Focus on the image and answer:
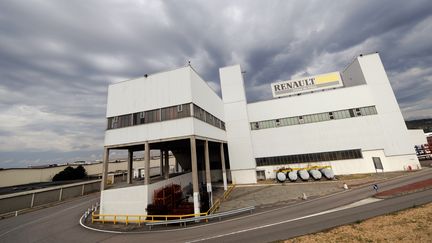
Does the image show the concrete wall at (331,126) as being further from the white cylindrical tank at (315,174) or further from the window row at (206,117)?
the window row at (206,117)

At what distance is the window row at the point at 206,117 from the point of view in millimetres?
23333

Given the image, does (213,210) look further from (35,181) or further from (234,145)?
(35,181)

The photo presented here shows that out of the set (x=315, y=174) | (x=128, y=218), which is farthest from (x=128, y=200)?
(x=315, y=174)

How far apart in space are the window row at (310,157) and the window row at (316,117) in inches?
257

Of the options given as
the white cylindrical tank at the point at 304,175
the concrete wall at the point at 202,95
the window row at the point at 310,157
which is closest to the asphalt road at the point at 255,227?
the white cylindrical tank at the point at 304,175

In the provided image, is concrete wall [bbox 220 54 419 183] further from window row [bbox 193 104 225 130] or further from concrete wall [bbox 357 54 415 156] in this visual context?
window row [bbox 193 104 225 130]

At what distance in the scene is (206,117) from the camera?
26.8 meters

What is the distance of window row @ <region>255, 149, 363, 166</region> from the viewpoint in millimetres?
33594

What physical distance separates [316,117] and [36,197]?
5283cm

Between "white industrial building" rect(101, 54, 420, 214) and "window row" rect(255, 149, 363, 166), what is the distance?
0.17 meters

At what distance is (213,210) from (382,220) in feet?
46.5

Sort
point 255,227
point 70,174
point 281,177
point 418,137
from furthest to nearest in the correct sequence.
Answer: point 418,137 → point 70,174 → point 281,177 → point 255,227

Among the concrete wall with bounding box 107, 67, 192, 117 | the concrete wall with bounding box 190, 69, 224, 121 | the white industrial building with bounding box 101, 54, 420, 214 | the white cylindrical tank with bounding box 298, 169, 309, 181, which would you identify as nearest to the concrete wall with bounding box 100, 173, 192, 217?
the white industrial building with bounding box 101, 54, 420, 214

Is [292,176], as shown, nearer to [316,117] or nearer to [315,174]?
[315,174]
